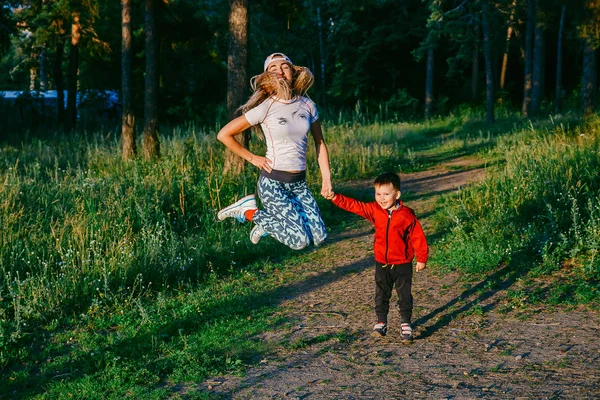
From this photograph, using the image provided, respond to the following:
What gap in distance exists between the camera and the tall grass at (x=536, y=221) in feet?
26.9

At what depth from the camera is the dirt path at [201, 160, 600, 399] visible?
5.23 m

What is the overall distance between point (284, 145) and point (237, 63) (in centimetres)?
739

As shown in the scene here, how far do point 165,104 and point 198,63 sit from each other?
2828 millimetres

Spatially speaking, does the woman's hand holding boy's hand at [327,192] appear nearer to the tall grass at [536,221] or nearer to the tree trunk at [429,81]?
the tall grass at [536,221]

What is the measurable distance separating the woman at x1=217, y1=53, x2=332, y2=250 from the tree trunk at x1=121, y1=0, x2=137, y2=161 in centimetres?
1080

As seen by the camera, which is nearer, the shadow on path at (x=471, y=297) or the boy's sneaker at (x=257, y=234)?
the shadow on path at (x=471, y=297)

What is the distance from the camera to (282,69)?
6383 millimetres

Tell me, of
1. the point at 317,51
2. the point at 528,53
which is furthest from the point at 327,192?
the point at 317,51

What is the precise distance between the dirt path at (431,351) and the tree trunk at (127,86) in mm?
9740

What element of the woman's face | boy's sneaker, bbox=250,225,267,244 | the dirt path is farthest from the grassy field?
the woman's face

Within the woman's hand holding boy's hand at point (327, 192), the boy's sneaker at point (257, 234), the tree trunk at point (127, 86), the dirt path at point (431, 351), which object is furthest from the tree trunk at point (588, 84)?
the woman's hand holding boy's hand at point (327, 192)

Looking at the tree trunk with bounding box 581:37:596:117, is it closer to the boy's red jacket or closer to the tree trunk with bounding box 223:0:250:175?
the tree trunk with bounding box 223:0:250:175

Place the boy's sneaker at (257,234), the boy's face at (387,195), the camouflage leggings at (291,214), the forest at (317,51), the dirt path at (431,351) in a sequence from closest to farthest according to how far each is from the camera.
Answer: the dirt path at (431,351) → the boy's face at (387,195) → the camouflage leggings at (291,214) → the boy's sneaker at (257,234) → the forest at (317,51)

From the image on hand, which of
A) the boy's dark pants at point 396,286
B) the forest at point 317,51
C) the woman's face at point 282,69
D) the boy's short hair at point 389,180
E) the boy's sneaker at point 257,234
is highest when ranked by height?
the forest at point 317,51
